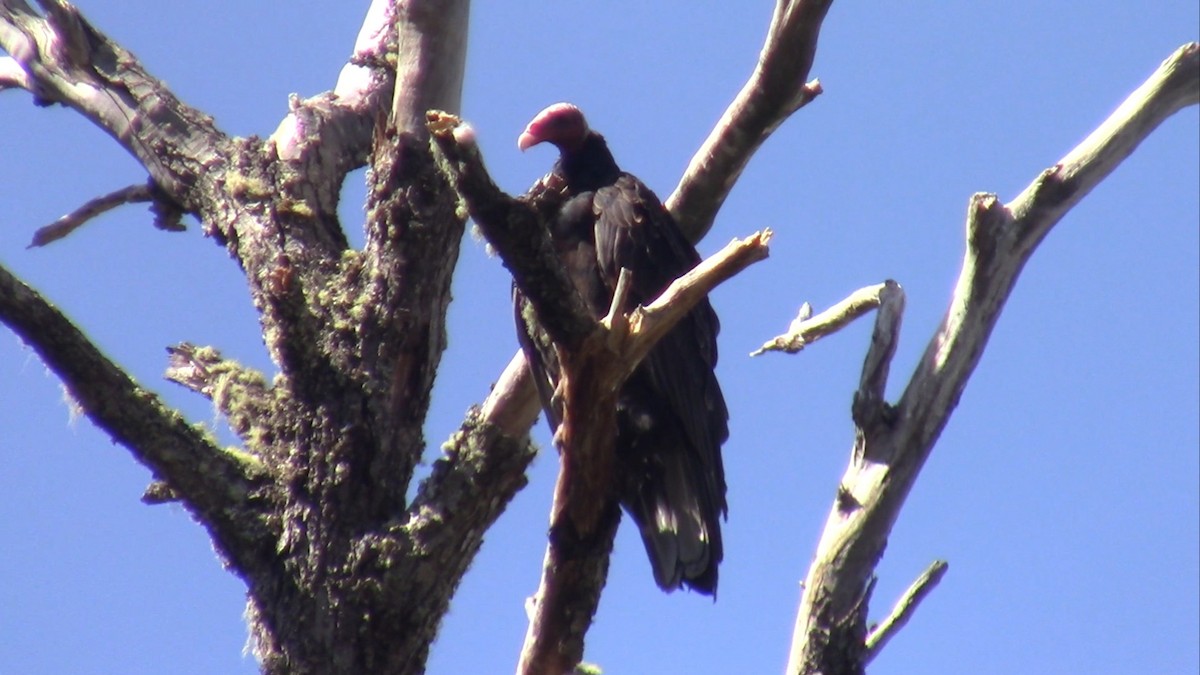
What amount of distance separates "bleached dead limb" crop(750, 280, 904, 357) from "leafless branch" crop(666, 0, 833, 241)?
661mm

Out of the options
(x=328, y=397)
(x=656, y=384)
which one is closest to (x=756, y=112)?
(x=656, y=384)

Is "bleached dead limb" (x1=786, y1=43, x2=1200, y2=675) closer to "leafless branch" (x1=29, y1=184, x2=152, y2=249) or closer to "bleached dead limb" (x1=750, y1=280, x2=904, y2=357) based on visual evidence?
"bleached dead limb" (x1=750, y1=280, x2=904, y2=357)

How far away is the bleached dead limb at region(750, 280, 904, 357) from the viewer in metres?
2.59

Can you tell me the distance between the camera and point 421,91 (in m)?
3.12

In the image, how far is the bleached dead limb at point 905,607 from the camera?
2426mm

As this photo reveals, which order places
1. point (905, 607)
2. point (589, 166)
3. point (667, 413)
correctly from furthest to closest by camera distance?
point (589, 166)
point (667, 413)
point (905, 607)

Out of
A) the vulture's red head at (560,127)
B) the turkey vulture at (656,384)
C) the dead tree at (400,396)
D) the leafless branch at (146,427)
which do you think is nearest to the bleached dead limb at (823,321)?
the dead tree at (400,396)

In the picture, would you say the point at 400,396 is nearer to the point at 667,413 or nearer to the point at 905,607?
the point at 667,413

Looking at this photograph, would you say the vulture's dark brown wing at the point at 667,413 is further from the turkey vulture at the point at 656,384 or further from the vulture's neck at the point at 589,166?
the vulture's neck at the point at 589,166

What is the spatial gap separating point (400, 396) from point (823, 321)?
0.93 m

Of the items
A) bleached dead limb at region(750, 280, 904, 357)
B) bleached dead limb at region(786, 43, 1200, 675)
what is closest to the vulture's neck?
bleached dead limb at region(750, 280, 904, 357)

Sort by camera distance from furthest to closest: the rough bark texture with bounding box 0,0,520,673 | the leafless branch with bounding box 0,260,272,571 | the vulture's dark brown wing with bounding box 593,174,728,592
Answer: the vulture's dark brown wing with bounding box 593,174,728,592, the rough bark texture with bounding box 0,0,520,673, the leafless branch with bounding box 0,260,272,571

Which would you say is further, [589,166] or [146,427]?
[589,166]

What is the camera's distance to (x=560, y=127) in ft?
13.1
